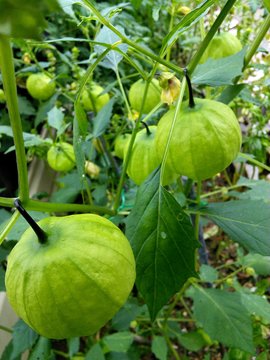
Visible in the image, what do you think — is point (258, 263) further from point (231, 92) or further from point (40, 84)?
point (40, 84)

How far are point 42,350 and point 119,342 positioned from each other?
29 centimetres

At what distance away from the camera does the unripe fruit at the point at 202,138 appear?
0.48 meters

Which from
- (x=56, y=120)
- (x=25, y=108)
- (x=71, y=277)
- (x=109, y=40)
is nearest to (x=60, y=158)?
(x=56, y=120)

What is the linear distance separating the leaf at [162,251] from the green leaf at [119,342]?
1.71 ft

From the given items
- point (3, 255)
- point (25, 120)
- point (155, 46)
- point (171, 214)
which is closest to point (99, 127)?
point (3, 255)

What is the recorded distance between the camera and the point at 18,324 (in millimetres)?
759

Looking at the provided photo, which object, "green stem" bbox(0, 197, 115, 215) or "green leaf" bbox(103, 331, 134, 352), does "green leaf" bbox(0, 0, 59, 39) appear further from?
"green leaf" bbox(103, 331, 134, 352)

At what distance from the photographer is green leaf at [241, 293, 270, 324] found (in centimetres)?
80

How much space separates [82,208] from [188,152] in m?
0.14

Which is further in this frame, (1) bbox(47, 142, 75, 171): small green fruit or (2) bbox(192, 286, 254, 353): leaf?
(1) bbox(47, 142, 75, 171): small green fruit

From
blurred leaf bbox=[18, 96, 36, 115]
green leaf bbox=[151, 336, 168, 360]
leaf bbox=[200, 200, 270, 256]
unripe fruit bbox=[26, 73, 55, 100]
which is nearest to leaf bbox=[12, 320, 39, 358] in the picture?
green leaf bbox=[151, 336, 168, 360]

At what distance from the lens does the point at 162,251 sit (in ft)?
Result: 1.42

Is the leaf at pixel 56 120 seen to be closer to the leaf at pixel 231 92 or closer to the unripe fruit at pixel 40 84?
the unripe fruit at pixel 40 84

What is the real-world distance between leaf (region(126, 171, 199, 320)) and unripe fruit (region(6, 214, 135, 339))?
0.03 meters
